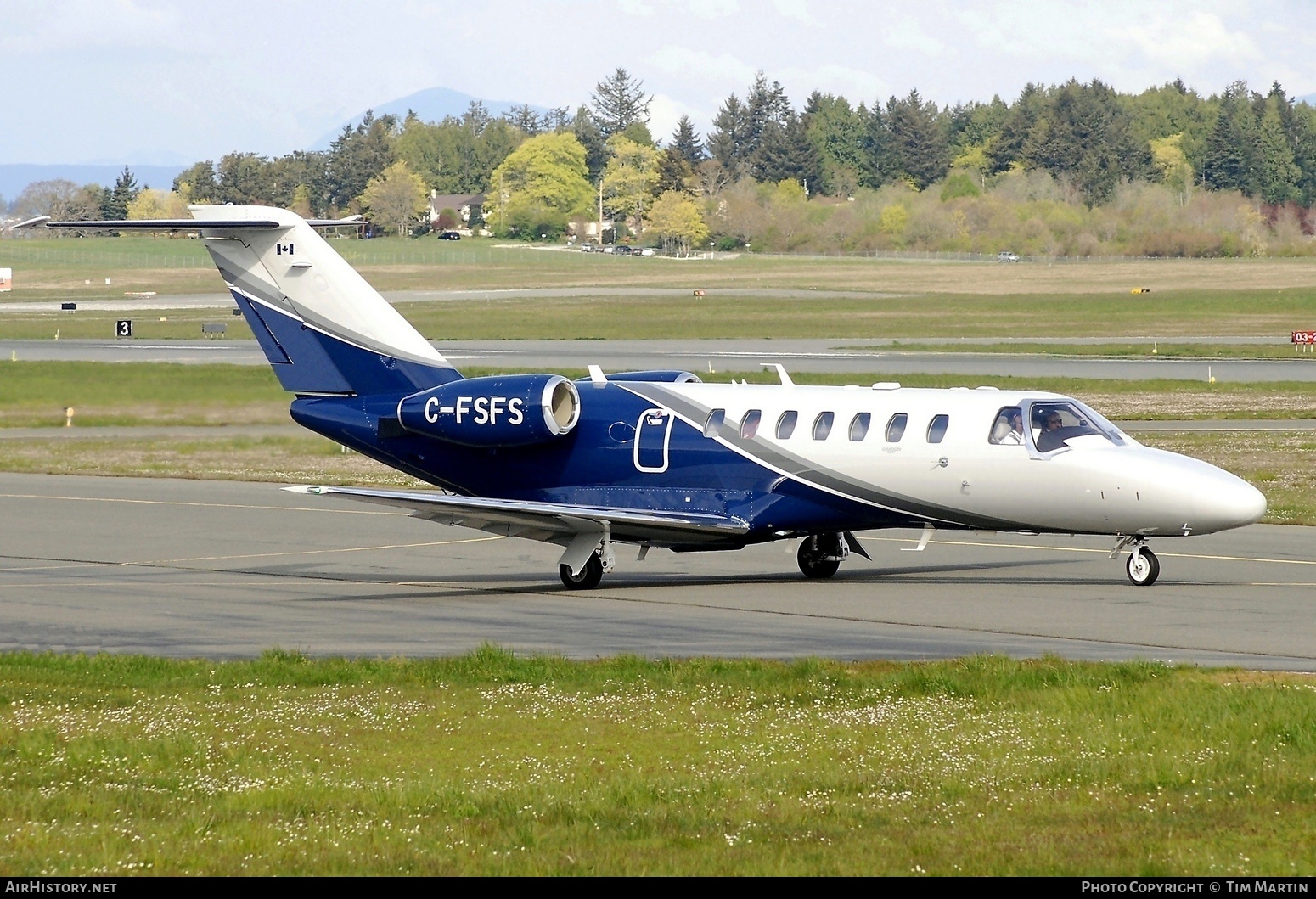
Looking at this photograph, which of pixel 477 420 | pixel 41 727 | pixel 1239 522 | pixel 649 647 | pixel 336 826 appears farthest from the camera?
pixel 477 420

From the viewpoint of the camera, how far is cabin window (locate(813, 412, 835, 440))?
23641 millimetres

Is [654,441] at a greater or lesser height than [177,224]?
lesser

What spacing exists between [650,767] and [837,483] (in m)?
11.8

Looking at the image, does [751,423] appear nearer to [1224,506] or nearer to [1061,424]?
[1061,424]

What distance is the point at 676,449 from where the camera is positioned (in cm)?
2444

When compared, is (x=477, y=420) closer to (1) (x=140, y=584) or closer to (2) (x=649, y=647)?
(1) (x=140, y=584)

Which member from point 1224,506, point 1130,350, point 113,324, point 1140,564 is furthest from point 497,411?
point 113,324

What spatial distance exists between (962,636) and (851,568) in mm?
7018

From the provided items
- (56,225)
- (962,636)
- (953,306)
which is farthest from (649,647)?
(953,306)

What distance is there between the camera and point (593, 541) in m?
24.1


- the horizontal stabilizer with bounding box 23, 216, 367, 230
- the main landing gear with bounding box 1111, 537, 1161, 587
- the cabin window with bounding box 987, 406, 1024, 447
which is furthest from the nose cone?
the horizontal stabilizer with bounding box 23, 216, 367, 230

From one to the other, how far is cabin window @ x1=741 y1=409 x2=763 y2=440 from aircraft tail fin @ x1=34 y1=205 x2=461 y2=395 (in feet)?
16.0

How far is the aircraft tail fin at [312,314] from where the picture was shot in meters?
26.0

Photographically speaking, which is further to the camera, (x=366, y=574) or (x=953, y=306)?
(x=953, y=306)
